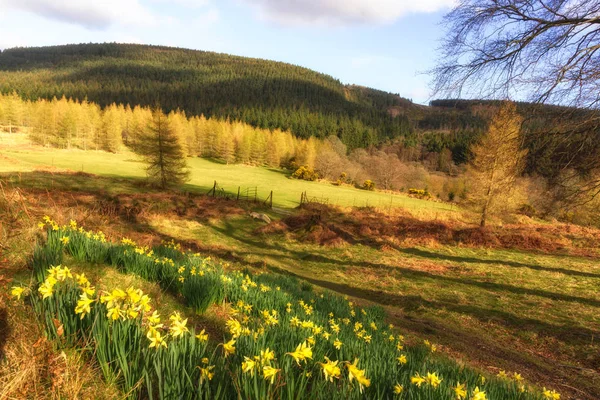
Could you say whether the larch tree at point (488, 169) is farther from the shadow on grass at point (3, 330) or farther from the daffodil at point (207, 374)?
the shadow on grass at point (3, 330)

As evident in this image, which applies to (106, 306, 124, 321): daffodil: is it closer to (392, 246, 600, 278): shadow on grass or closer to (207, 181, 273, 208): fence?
(392, 246, 600, 278): shadow on grass

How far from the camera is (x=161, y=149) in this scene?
1334 inches

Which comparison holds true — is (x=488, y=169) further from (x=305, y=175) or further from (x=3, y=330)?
(x=305, y=175)

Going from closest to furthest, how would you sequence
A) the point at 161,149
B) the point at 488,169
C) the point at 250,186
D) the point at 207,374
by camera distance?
the point at 207,374 → the point at 488,169 → the point at 161,149 → the point at 250,186

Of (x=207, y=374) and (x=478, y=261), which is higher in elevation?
(x=207, y=374)

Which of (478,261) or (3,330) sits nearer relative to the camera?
(3,330)

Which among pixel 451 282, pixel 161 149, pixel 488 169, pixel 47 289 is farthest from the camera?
pixel 161 149

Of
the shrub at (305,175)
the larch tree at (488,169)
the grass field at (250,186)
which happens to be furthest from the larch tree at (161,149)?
the shrub at (305,175)

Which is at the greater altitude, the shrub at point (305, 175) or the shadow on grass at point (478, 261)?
the shadow on grass at point (478, 261)

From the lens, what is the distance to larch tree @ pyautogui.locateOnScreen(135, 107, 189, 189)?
3347cm

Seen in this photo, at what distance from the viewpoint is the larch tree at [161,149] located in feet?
110

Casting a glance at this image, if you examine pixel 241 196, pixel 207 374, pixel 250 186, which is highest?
pixel 207 374

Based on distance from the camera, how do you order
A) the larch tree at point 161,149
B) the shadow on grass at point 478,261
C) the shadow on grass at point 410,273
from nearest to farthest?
the shadow on grass at point 410,273 → the shadow on grass at point 478,261 → the larch tree at point 161,149

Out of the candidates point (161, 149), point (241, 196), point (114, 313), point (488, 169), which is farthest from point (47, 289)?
point (241, 196)
